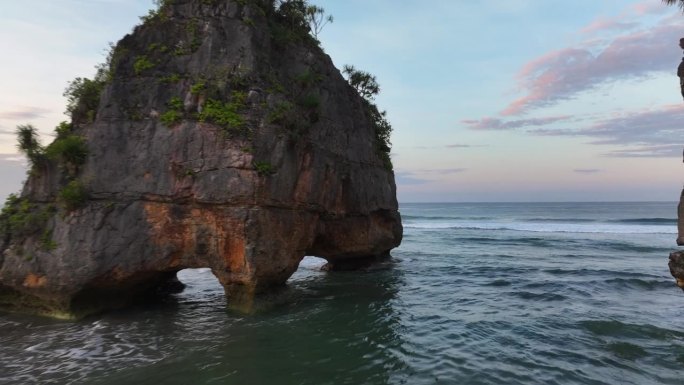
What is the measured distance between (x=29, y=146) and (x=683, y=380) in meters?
17.8

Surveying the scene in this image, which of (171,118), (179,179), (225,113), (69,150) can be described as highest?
(225,113)

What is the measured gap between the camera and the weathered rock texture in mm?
12125

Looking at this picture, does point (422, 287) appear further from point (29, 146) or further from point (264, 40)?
point (29, 146)

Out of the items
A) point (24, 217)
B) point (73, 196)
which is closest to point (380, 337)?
point (73, 196)

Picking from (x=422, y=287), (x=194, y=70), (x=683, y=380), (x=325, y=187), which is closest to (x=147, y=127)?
(x=194, y=70)

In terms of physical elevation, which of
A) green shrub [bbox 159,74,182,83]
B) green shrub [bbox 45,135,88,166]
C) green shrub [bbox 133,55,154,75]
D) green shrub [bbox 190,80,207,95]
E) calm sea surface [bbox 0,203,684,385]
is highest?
green shrub [bbox 133,55,154,75]

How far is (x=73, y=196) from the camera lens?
39.5 feet

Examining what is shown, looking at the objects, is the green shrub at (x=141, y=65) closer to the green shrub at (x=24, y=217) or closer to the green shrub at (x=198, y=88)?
the green shrub at (x=198, y=88)

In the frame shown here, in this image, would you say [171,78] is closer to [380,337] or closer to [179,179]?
[179,179]

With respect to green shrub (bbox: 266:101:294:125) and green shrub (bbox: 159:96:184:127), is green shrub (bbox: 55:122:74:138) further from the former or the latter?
green shrub (bbox: 266:101:294:125)

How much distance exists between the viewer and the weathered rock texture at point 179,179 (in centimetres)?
A: 1212

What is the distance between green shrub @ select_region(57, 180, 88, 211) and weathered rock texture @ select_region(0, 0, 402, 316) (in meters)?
0.22

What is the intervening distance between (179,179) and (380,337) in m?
7.37

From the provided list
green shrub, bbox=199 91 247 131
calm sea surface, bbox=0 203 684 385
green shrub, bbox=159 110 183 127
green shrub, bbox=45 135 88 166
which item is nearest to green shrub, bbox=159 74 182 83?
A: green shrub, bbox=159 110 183 127
